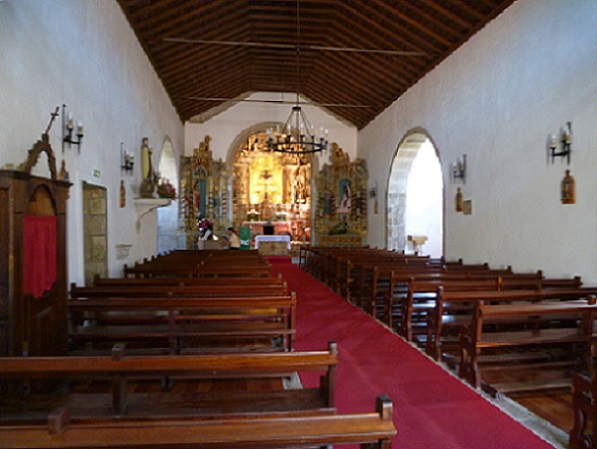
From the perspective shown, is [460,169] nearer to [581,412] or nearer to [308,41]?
[308,41]

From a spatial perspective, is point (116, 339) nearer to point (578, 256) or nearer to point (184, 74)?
point (578, 256)

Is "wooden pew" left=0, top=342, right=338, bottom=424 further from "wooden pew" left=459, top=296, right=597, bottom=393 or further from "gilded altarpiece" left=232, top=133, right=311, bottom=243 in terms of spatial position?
"gilded altarpiece" left=232, top=133, right=311, bottom=243

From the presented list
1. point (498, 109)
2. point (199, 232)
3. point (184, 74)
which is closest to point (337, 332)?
point (498, 109)

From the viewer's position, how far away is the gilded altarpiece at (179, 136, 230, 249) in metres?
14.5

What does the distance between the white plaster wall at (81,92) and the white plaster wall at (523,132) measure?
19.4 ft

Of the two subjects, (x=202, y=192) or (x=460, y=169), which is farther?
(x=202, y=192)

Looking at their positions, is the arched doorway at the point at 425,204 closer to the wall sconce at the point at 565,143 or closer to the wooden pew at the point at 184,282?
the wall sconce at the point at 565,143

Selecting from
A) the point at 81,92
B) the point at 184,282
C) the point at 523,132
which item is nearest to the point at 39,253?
the point at 184,282

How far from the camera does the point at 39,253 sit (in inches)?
129

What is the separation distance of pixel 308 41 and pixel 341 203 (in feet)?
19.7

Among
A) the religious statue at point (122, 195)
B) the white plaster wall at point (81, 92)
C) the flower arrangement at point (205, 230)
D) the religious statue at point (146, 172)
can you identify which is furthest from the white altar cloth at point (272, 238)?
the religious statue at point (122, 195)

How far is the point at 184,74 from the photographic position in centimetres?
1096

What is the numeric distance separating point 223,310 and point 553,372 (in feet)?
10.3

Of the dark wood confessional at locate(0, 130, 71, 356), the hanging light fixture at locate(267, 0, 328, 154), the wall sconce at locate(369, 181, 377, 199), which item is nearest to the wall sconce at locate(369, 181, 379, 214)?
the wall sconce at locate(369, 181, 377, 199)
